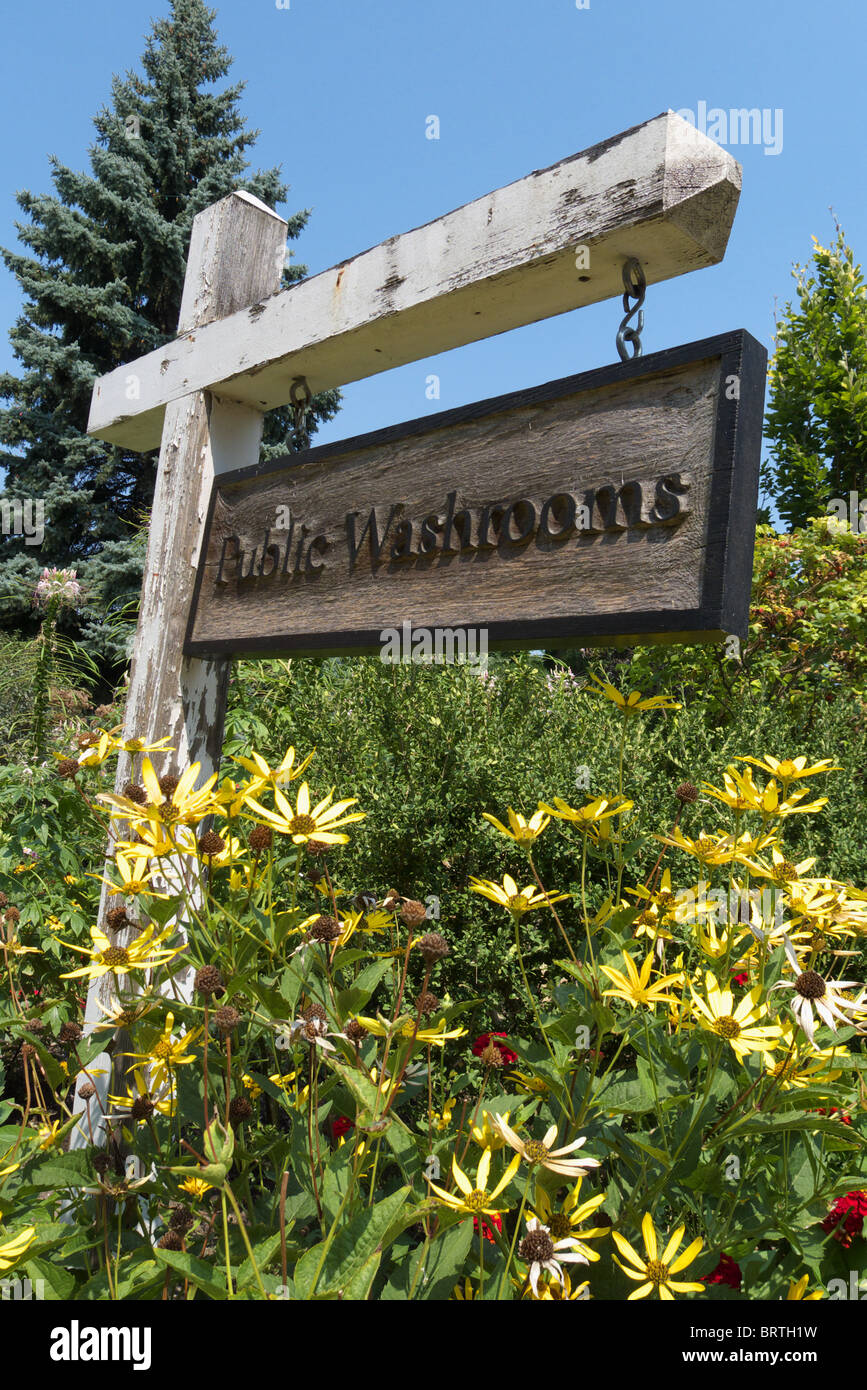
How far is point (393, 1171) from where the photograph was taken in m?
1.39

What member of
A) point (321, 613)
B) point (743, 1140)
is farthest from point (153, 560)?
point (743, 1140)

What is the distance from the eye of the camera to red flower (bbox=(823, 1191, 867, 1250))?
1092 millimetres

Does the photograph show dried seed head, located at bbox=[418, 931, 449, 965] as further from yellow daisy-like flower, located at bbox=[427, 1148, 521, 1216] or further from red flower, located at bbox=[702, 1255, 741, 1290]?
red flower, located at bbox=[702, 1255, 741, 1290]

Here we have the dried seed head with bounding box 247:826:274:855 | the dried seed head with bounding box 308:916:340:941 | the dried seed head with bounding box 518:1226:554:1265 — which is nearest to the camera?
the dried seed head with bounding box 518:1226:554:1265

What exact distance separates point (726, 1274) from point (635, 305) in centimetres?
127

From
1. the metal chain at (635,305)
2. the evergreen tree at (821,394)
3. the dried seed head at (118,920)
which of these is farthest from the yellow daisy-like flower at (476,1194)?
the evergreen tree at (821,394)

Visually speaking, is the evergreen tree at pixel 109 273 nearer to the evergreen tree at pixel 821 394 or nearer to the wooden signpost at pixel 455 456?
the evergreen tree at pixel 821 394

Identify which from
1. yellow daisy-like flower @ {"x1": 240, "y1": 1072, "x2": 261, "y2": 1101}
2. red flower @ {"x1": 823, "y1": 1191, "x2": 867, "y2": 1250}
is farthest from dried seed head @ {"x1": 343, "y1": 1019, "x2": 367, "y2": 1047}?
red flower @ {"x1": 823, "y1": 1191, "x2": 867, "y2": 1250}

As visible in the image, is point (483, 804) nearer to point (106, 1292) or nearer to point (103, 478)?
point (106, 1292)

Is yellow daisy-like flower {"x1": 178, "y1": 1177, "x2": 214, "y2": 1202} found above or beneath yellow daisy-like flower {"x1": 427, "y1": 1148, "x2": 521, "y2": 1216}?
beneath

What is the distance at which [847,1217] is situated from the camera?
1095 mm
